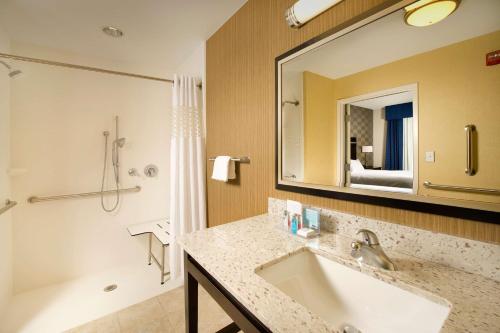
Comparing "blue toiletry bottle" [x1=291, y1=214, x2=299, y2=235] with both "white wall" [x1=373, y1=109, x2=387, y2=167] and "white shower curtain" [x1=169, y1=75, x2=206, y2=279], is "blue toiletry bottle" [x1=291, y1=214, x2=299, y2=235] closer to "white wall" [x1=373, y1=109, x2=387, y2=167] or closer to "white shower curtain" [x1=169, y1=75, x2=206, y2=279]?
"white wall" [x1=373, y1=109, x2=387, y2=167]

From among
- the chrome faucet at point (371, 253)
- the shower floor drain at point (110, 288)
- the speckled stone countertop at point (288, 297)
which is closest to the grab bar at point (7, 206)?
the shower floor drain at point (110, 288)

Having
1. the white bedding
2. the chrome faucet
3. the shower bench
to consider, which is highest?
the white bedding

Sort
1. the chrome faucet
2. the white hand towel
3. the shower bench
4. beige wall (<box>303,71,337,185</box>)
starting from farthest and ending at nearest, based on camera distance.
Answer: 1. the shower bench
2. the white hand towel
3. beige wall (<box>303,71,337,185</box>)
4. the chrome faucet

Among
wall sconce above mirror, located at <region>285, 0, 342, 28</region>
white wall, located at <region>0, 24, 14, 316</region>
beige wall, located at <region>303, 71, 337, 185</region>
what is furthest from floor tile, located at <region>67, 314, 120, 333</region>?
wall sconce above mirror, located at <region>285, 0, 342, 28</region>

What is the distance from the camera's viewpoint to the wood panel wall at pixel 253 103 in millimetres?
934

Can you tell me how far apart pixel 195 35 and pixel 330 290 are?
209cm

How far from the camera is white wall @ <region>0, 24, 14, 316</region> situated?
1665 mm

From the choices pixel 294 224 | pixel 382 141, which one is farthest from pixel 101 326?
pixel 382 141

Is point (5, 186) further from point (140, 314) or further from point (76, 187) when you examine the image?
point (140, 314)

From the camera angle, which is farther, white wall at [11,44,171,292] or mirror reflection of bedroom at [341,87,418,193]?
white wall at [11,44,171,292]

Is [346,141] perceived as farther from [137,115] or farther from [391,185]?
[137,115]

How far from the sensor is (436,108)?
71 cm

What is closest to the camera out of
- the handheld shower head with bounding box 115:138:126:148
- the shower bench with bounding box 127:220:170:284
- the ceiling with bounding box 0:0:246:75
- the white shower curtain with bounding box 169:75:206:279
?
Answer: the ceiling with bounding box 0:0:246:75

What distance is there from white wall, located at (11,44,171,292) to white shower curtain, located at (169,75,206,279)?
0.73 meters
